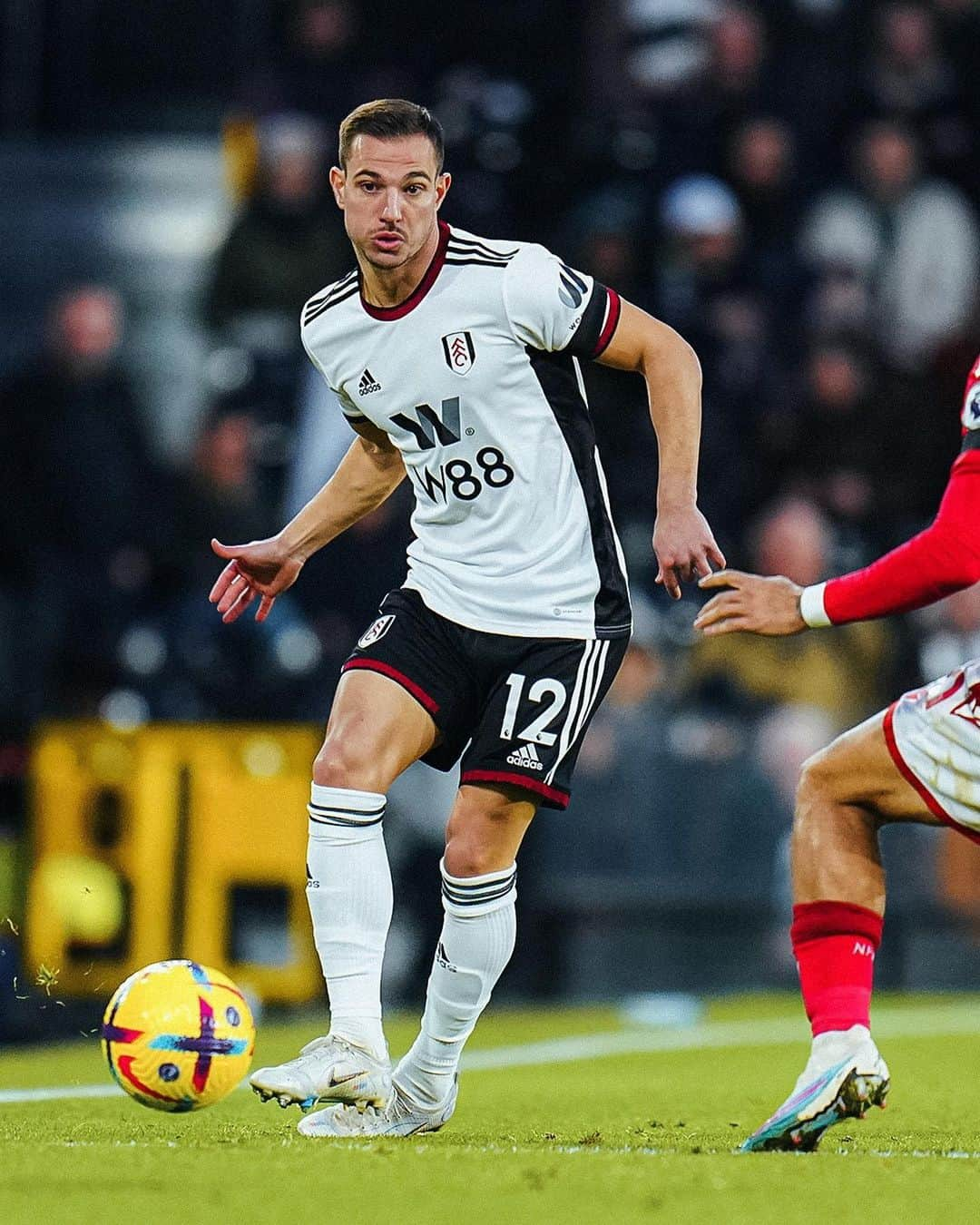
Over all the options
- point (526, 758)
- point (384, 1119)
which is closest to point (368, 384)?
point (526, 758)

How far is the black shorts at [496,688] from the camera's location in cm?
505

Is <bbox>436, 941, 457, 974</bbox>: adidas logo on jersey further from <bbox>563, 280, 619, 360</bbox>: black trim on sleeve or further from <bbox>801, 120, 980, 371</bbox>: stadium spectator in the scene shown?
<bbox>801, 120, 980, 371</bbox>: stadium spectator

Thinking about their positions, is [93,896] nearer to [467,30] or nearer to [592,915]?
[592,915]

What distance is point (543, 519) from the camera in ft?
17.0

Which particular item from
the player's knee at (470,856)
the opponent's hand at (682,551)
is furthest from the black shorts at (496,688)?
the opponent's hand at (682,551)

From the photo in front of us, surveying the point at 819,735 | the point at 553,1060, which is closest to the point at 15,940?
the point at 553,1060

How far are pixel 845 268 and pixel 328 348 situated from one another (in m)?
7.38

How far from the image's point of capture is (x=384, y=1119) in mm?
5090

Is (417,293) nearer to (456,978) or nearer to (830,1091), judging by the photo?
(456,978)

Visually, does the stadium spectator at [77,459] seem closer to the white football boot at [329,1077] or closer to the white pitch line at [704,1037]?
the white pitch line at [704,1037]

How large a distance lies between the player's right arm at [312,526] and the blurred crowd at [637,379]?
14.0ft

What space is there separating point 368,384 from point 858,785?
150 centimetres

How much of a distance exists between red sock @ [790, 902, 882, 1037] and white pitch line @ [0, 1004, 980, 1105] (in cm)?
295

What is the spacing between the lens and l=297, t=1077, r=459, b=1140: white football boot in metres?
4.95
